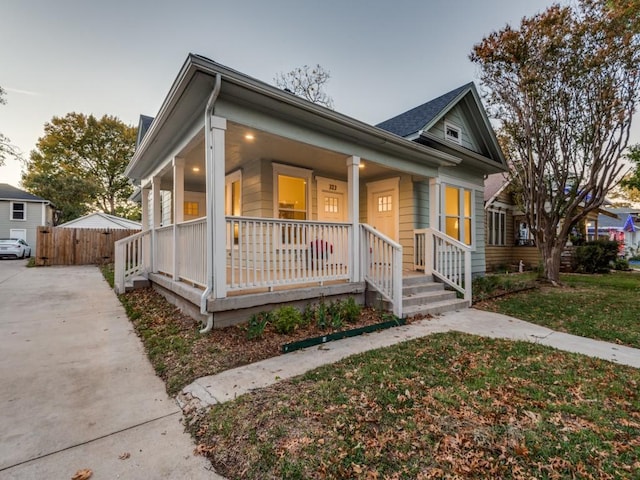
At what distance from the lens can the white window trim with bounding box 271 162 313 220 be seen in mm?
6695

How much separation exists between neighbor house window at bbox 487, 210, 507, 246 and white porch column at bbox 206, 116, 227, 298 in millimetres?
13019

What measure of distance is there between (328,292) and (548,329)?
3.52 metres

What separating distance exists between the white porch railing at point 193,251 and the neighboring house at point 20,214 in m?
22.2

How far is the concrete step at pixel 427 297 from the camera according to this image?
5.73m

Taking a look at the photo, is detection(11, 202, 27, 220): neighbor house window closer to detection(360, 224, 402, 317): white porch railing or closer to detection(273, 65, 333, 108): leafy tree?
detection(273, 65, 333, 108): leafy tree

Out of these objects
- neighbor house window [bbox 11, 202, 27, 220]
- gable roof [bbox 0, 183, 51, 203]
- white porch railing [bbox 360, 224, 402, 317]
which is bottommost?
white porch railing [bbox 360, 224, 402, 317]

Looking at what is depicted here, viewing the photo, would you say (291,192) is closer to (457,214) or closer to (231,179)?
(231,179)

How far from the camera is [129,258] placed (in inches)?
308

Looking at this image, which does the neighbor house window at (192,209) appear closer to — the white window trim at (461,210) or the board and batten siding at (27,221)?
the white window trim at (461,210)

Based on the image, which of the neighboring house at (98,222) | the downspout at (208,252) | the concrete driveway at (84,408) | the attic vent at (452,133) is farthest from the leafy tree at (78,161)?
the attic vent at (452,133)

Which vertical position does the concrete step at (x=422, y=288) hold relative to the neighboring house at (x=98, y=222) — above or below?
below

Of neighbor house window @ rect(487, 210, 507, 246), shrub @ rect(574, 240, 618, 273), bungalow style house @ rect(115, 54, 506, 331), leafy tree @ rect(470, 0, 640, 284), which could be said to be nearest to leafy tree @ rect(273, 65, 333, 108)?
bungalow style house @ rect(115, 54, 506, 331)

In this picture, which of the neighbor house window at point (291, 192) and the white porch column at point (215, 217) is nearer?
the white porch column at point (215, 217)

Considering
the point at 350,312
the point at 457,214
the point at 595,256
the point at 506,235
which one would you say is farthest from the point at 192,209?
the point at 595,256
